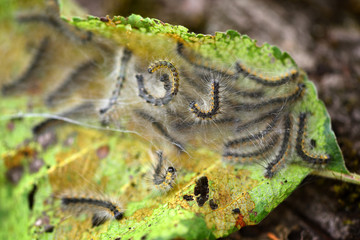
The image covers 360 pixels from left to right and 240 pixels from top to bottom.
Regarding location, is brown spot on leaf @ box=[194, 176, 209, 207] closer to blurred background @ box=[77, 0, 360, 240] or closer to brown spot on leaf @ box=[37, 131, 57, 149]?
blurred background @ box=[77, 0, 360, 240]

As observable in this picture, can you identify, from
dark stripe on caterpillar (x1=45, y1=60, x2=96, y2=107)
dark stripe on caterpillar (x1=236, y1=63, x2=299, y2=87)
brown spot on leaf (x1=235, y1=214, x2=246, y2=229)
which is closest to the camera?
brown spot on leaf (x1=235, y1=214, x2=246, y2=229)

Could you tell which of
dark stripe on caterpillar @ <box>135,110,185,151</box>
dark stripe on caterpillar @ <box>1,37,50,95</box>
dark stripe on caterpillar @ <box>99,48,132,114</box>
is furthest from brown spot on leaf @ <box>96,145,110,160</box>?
dark stripe on caterpillar @ <box>1,37,50,95</box>

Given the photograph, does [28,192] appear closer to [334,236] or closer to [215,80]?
[215,80]

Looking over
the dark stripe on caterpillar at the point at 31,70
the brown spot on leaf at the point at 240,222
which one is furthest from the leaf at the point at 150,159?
the dark stripe on caterpillar at the point at 31,70

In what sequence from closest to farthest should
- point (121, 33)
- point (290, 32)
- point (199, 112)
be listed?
1. point (199, 112)
2. point (121, 33)
3. point (290, 32)

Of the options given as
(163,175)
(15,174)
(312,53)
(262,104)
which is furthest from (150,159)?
(312,53)

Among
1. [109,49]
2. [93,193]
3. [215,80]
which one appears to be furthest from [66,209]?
[215,80]
